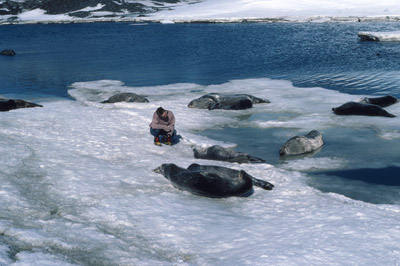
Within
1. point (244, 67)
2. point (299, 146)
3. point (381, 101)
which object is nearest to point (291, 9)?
point (244, 67)

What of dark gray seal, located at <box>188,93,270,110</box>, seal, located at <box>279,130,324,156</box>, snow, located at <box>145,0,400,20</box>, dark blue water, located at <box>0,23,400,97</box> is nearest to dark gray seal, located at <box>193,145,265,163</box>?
seal, located at <box>279,130,324,156</box>

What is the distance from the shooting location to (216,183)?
820 centimetres

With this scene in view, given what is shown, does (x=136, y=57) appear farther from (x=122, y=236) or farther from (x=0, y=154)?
(x=122, y=236)

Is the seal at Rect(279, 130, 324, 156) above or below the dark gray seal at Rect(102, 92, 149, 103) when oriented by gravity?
below

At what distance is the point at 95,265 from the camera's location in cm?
562

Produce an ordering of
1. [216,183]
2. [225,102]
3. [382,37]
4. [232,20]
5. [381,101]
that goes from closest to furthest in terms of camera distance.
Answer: [216,183], [381,101], [225,102], [382,37], [232,20]

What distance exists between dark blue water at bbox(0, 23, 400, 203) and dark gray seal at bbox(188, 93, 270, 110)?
2590mm

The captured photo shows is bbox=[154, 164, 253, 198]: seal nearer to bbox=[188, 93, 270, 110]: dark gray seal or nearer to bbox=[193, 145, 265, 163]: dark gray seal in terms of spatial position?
bbox=[193, 145, 265, 163]: dark gray seal

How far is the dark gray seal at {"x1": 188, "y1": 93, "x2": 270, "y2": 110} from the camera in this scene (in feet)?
52.4

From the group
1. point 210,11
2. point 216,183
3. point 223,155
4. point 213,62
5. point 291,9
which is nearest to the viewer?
point 216,183

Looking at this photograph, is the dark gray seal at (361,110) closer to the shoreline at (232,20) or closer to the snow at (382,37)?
the snow at (382,37)

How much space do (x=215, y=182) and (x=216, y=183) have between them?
3 centimetres

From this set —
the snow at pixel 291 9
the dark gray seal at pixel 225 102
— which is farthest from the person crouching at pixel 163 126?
the snow at pixel 291 9

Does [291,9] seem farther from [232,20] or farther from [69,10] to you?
[69,10]
